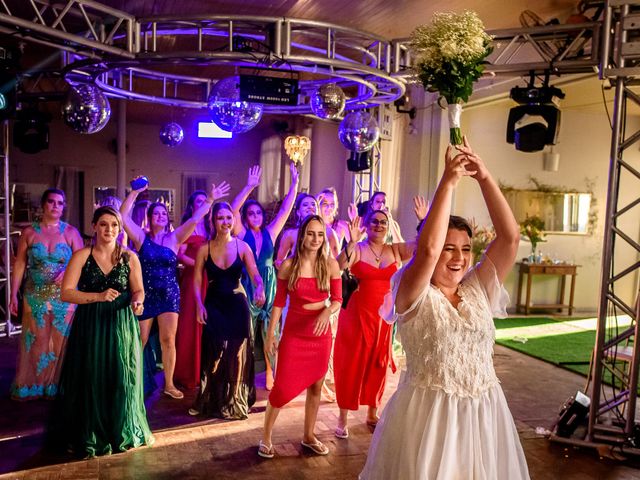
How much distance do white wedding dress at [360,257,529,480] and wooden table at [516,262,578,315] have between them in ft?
29.9

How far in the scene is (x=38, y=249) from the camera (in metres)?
5.47

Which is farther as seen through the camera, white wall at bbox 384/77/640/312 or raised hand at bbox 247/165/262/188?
white wall at bbox 384/77/640/312

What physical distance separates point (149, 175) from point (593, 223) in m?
11.1

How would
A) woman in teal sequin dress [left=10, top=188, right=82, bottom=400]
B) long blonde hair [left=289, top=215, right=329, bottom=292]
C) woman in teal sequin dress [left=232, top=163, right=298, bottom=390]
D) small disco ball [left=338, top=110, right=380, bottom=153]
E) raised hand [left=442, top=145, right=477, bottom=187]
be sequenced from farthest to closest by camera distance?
small disco ball [left=338, top=110, right=380, bottom=153] < woman in teal sequin dress [left=232, top=163, right=298, bottom=390] < woman in teal sequin dress [left=10, top=188, right=82, bottom=400] < long blonde hair [left=289, top=215, right=329, bottom=292] < raised hand [left=442, top=145, right=477, bottom=187]

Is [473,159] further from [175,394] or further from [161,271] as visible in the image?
[175,394]

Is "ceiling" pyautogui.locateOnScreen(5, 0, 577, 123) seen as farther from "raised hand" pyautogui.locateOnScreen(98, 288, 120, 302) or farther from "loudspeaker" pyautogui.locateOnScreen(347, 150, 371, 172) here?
"raised hand" pyautogui.locateOnScreen(98, 288, 120, 302)

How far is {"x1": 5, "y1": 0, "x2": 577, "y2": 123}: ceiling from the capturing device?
7176 mm

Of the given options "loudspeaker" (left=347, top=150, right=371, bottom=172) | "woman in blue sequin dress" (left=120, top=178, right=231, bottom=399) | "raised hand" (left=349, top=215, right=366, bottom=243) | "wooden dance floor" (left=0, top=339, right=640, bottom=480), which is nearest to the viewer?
"wooden dance floor" (left=0, top=339, right=640, bottom=480)

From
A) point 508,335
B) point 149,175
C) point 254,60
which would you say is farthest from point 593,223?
point 149,175

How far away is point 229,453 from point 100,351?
3.91 feet

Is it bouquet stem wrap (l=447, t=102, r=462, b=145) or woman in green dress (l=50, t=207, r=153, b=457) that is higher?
bouquet stem wrap (l=447, t=102, r=462, b=145)

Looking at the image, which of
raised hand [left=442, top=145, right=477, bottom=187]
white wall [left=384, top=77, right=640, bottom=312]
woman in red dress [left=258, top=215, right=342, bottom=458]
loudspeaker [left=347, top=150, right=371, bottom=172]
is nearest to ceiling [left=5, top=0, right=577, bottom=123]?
loudspeaker [left=347, top=150, right=371, bottom=172]

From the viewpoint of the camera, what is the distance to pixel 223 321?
497 cm

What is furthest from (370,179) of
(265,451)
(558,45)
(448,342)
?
(448,342)
